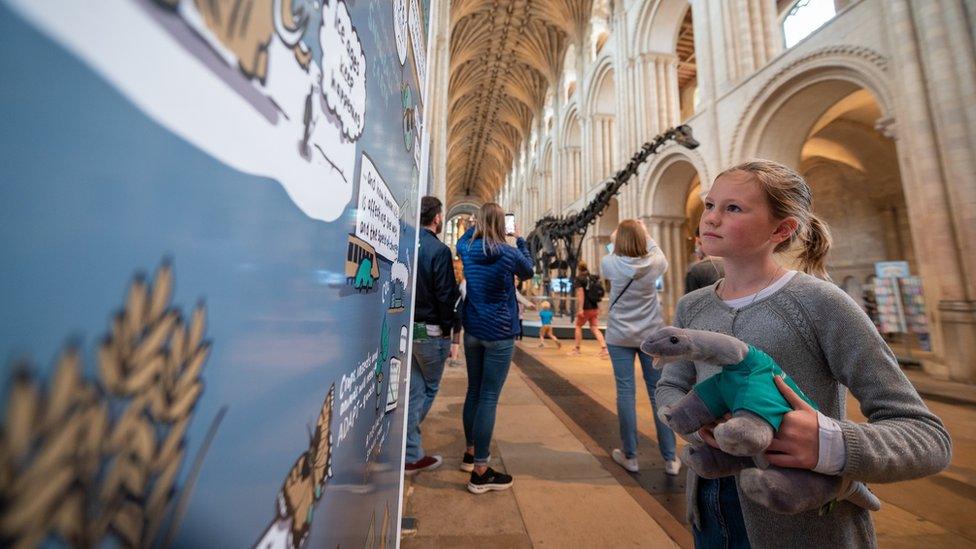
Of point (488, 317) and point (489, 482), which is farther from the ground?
point (488, 317)

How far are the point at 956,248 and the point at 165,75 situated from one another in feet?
21.1

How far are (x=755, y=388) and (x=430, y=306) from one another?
1533mm

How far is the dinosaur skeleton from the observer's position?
685cm

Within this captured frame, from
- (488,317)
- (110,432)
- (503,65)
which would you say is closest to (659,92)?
(488,317)

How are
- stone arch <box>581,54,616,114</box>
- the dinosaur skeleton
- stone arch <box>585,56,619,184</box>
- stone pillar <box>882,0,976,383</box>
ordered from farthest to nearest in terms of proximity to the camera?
stone arch <box>585,56,619,184</box> → stone arch <box>581,54,616,114</box> → the dinosaur skeleton → stone pillar <box>882,0,976,383</box>

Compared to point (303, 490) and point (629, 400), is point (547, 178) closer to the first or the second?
point (629, 400)

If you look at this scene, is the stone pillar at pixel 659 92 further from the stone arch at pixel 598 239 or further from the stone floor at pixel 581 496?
the stone floor at pixel 581 496

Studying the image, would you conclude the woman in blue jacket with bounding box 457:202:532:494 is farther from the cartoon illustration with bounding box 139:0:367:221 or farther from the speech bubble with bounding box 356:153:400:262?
the cartoon illustration with bounding box 139:0:367:221

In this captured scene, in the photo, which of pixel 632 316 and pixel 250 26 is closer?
pixel 250 26

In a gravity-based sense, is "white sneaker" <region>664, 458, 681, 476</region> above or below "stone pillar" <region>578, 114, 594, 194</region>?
below

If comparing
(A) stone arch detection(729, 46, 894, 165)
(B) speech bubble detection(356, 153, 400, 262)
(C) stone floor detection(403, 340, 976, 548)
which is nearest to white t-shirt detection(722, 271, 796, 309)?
(B) speech bubble detection(356, 153, 400, 262)

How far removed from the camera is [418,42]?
1291 mm

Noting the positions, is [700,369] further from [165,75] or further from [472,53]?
[472,53]

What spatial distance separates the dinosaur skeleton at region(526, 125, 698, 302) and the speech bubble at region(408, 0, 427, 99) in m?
5.77
